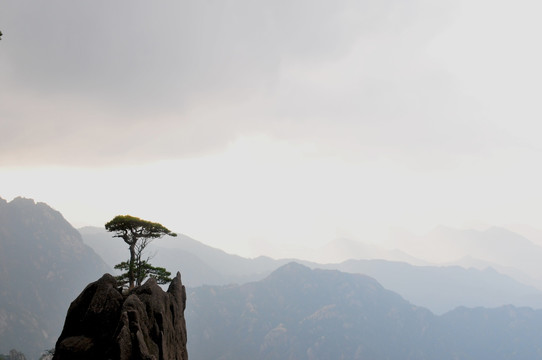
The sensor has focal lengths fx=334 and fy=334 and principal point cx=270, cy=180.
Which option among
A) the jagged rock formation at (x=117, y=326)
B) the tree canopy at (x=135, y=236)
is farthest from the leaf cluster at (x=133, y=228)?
the jagged rock formation at (x=117, y=326)

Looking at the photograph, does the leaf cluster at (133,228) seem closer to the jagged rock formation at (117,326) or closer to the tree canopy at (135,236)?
the tree canopy at (135,236)

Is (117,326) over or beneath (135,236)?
beneath

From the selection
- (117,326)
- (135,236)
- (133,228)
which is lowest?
(117,326)

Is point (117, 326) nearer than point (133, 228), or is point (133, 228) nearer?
point (117, 326)

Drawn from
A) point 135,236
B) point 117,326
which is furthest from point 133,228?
point 117,326

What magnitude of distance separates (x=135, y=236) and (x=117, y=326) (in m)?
20.2

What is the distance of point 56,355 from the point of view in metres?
25.0

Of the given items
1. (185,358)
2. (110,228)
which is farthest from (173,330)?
(110,228)

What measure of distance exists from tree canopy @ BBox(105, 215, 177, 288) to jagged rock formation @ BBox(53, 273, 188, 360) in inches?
393

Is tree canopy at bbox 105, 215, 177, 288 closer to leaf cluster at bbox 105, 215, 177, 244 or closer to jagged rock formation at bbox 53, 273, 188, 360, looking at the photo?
leaf cluster at bbox 105, 215, 177, 244

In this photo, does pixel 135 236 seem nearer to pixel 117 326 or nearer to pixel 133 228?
pixel 133 228

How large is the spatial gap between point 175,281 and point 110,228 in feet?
34.3

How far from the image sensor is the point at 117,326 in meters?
24.7

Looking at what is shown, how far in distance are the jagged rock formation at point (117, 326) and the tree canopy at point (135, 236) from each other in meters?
9.99
